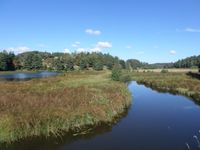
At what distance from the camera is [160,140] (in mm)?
15836

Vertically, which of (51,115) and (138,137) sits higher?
(51,115)

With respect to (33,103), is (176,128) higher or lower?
lower

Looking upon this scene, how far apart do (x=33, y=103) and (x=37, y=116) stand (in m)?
3.13

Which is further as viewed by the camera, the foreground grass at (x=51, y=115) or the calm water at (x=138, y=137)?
the foreground grass at (x=51, y=115)

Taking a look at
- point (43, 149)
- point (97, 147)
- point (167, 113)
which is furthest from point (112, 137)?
point (167, 113)

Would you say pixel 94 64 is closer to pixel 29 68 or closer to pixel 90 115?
pixel 29 68

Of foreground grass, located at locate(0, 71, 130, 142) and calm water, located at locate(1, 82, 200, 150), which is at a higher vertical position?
foreground grass, located at locate(0, 71, 130, 142)

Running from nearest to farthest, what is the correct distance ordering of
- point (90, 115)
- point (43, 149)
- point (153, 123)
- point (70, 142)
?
1. point (43, 149)
2. point (70, 142)
3. point (90, 115)
4. point (153, 123)

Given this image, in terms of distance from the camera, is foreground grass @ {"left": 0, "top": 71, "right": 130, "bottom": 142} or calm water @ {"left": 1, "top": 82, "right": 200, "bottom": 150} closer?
calm water @ {"left": 1, "top": 82, "right": 200, "bottom": 150}

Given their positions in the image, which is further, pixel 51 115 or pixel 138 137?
pixel 138 137

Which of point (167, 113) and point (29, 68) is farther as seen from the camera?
point (29, 68)

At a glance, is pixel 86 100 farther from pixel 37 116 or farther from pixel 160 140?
pixel 160 140

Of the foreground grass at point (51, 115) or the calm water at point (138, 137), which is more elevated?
the foreground grass at point (51, 115)

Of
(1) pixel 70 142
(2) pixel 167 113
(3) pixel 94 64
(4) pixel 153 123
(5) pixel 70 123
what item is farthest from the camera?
(3) pixel 94 64
